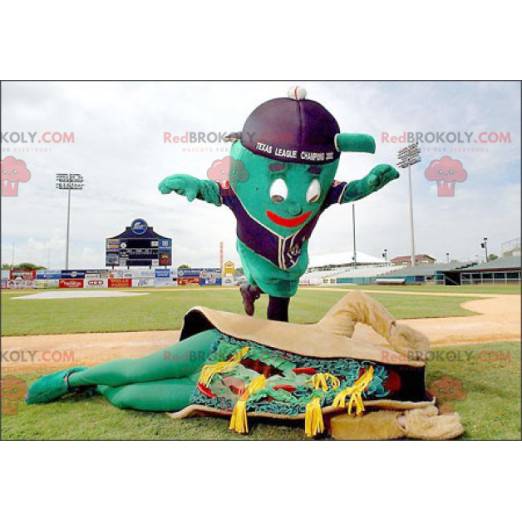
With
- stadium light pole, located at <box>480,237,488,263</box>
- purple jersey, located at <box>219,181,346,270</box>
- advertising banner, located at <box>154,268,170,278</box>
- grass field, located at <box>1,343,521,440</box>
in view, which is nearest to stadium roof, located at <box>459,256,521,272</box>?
stadium light pole, located at <box>480,237,488,263</box>

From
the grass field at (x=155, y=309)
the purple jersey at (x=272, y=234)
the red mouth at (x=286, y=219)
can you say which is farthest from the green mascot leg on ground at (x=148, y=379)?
the red mouth at (x=286, y=219)

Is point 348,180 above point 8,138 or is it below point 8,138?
below

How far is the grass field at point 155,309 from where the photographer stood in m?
2.49

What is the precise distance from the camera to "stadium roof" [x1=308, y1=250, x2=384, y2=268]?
241cm

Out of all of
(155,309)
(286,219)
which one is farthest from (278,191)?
(155,309)

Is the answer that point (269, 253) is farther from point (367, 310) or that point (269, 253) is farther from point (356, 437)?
point (356, 437)

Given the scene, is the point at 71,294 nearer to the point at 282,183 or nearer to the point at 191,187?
the point at 191,187

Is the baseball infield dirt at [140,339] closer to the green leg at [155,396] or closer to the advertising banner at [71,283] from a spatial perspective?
the advertising banner at [71,283]

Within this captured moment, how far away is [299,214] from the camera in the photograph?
200 cm

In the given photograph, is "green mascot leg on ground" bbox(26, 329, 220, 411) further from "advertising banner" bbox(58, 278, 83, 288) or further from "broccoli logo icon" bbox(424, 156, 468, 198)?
"broccoli logo icon" bbox(424, 156, 468, 198)

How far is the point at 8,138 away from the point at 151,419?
5.77 ft

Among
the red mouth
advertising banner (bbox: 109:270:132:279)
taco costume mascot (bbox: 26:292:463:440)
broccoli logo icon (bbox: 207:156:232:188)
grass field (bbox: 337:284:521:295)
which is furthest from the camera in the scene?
grass field (bbox: 337:284:521:295)

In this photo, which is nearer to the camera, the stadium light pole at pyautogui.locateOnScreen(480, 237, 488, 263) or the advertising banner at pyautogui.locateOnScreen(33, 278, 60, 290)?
the stadium light pole at pyautogui.locateOnScreen(480, 237, 488, 263)
